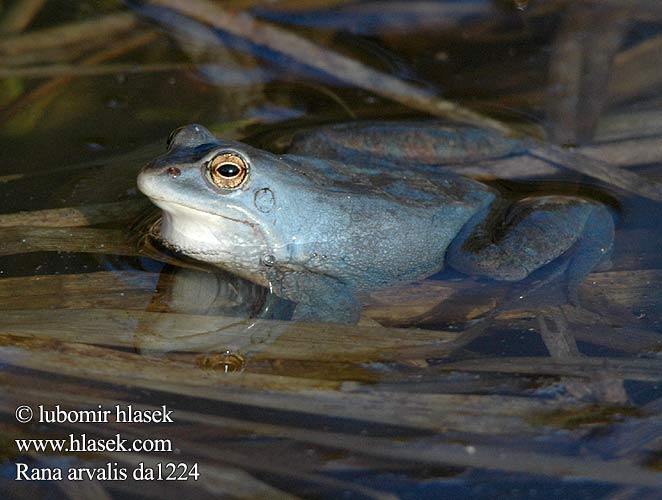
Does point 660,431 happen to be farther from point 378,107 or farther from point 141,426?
point 378,107

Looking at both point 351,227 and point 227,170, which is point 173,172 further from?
point 351,227

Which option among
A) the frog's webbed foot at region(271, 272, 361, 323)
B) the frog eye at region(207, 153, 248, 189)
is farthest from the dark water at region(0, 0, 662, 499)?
the frog eye at region(207, 153, 248, 189)

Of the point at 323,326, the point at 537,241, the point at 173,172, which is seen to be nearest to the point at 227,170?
the point at 173,172

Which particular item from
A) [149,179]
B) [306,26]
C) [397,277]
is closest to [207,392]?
[149,179]

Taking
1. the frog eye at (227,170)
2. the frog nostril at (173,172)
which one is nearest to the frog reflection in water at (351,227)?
the frog eye at (227,170)

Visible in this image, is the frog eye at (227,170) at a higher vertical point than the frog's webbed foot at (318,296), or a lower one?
higher

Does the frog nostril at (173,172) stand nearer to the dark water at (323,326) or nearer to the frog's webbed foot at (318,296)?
the dark water at (323,326)

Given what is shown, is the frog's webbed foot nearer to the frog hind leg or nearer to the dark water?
the dark water
